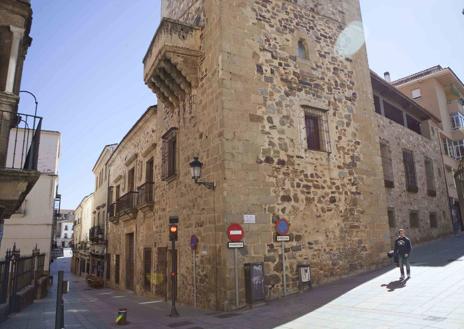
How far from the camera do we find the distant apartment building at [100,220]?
22.7m

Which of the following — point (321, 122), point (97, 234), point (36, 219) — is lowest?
point (97, 234)

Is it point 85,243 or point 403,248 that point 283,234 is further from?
point 85,243

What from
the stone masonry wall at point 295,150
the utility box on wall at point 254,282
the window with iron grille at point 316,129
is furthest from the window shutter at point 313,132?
the utility box on wall at point 254,282

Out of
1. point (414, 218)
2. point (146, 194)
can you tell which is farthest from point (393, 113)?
point (146, 194)

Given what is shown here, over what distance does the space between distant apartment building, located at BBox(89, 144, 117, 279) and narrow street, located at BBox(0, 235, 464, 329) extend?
44.4 feet

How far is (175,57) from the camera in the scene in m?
10.0

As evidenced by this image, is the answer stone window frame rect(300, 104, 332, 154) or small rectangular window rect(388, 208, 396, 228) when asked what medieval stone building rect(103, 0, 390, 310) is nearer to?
stone window frame rect(300, 104, 332, 154)

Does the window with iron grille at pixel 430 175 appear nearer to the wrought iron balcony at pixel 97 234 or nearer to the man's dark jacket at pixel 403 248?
the man's dark jacket at pixel 403 248

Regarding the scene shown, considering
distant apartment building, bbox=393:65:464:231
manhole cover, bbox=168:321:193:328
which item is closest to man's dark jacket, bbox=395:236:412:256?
manhole cover, bbox=168:321:193:328

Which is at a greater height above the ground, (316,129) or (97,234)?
(316,129)

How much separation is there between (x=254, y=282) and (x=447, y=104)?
2377 cm

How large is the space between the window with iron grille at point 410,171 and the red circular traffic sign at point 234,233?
11.6 m

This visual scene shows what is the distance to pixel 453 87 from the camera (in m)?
24.6

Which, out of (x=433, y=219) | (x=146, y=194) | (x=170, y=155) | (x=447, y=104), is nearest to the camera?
(x=170, y=155)
